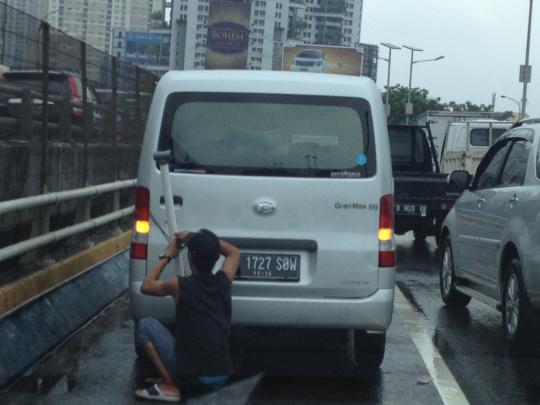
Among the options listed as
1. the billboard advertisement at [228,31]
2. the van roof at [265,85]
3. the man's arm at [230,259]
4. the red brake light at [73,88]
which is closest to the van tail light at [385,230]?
the van roof at [265,85]

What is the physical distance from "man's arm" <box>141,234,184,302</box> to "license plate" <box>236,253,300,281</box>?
35.3 inches

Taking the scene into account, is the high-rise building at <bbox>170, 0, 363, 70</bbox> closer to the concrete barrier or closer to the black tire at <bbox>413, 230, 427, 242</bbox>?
the black tire at <bbox>413, 230, 427, 242</bbox>

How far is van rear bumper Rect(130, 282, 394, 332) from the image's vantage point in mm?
7164

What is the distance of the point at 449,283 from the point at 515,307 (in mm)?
2495

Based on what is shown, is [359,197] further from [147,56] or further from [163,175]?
[147,56]

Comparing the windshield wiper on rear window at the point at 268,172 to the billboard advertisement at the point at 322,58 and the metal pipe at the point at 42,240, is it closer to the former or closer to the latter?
the metal pipe at the point at 42,240

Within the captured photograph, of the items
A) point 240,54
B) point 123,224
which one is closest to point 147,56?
point 240,54

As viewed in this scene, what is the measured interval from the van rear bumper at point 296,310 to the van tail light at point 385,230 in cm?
22

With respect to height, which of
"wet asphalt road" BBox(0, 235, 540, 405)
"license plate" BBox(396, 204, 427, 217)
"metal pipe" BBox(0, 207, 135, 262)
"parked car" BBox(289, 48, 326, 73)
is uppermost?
"parked car" BBox(289, 48, 326, 73)

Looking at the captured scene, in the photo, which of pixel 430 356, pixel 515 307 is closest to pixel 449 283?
pixel 515 307

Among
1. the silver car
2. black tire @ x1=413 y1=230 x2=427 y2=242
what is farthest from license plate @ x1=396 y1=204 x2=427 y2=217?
the silver car

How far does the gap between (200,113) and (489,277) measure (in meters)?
3.52

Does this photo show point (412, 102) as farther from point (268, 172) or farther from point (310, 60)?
point (268, 172)

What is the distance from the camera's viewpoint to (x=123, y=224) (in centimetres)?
1423
